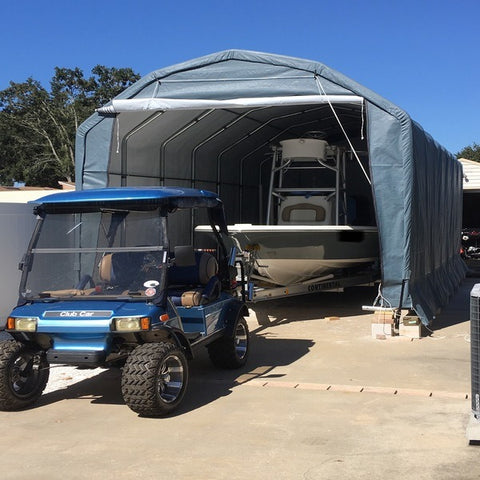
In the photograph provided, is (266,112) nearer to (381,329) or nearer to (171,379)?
(381,329)

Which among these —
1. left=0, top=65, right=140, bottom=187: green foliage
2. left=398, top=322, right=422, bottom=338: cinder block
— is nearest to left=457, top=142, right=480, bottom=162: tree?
left=0, top=65, right=140, bottom=187: green foliage

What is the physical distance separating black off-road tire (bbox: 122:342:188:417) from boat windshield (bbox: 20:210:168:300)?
0.56 m

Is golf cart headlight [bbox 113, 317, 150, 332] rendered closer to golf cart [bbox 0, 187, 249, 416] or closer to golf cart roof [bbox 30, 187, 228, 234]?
golf cart [bbox 0, 187, 249, 416]

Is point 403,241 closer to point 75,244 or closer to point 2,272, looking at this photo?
point 75,244

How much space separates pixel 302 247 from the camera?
1217 cm

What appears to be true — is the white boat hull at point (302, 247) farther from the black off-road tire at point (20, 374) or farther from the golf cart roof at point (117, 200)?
the black off-road tire at point (20, 374)

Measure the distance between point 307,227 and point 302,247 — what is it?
0.48m

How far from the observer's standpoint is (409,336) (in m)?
10.4

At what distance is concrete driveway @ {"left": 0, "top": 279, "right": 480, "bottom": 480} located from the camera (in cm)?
501

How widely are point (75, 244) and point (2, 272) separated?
4.52 m

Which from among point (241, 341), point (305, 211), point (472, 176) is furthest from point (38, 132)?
point (241, 341)

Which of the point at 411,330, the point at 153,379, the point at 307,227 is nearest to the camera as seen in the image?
the point at 153,379

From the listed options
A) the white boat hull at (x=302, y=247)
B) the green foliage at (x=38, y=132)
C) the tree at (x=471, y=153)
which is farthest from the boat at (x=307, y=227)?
the tree at (x=471, y=153)

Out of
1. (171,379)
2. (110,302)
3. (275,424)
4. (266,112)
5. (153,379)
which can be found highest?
(266,112)
